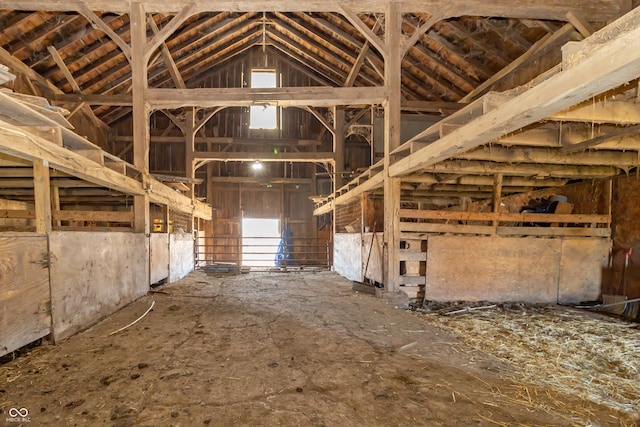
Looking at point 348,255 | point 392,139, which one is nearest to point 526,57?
point 392,139

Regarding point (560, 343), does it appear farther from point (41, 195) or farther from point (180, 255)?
point (180, 255)

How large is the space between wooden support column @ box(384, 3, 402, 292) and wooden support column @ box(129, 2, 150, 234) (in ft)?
14.9

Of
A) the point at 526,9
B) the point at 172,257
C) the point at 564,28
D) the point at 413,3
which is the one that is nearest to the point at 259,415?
the point at 172,257

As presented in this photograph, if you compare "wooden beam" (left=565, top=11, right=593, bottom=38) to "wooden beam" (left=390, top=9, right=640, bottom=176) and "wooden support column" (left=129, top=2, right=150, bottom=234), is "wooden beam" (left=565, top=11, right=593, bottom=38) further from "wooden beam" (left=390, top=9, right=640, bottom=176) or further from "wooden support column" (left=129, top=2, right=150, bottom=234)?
"wooden support column" (left=129, top=2, right=150, bottom=234)

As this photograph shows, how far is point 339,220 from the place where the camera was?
418 inches

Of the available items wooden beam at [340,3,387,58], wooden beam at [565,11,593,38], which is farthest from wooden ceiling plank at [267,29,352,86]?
wooden beam at [565,11,593,38]

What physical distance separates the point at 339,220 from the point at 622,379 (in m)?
8.34

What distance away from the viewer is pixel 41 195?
313 cm

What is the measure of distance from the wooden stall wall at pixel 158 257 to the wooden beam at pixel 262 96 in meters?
2.83

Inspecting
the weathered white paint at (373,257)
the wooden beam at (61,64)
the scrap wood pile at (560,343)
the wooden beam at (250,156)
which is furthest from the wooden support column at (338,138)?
the wooden beam at (61,64)

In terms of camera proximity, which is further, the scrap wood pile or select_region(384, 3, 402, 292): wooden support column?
select_region(384, 3, 402, 292): wooden support column

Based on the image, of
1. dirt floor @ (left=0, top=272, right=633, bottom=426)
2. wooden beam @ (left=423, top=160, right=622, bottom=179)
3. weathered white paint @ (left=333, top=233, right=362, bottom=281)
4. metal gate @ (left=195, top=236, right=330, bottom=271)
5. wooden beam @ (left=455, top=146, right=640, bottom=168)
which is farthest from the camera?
metal gate @ (left=195, top=236, right=330, bottom=271)

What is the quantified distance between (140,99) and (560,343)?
7.85 meters

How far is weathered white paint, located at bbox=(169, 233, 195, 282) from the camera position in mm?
7454
